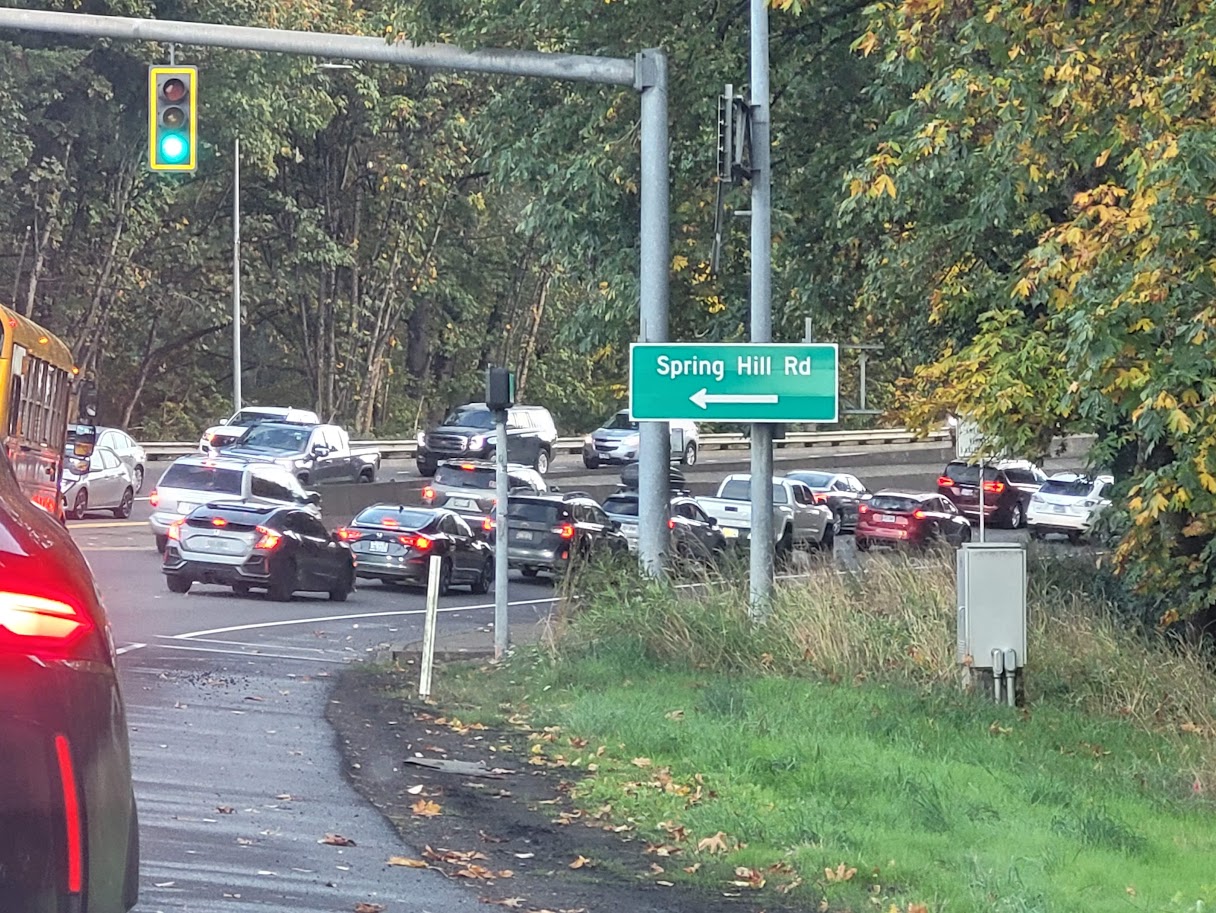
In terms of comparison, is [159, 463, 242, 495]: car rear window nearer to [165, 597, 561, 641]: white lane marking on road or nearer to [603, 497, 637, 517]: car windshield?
[165, 597, 561, 641]: white lane marking on road

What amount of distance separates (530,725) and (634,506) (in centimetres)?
2441

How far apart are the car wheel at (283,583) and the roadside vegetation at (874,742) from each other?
8898 mm

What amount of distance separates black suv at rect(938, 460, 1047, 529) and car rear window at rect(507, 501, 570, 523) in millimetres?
19058

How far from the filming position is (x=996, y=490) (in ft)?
168

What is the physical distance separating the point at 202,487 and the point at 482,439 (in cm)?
1758

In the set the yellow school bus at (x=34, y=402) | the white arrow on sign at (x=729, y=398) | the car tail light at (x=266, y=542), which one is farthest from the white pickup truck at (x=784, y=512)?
the white arrow on sign at (x=729, y=398)

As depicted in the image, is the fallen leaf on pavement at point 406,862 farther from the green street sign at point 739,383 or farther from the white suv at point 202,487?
the white suv at point 202,487

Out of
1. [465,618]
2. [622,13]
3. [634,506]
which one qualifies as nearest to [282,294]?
[634,506]

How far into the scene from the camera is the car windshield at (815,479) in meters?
50.4

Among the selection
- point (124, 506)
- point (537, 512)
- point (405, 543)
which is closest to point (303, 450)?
point (124, 506)

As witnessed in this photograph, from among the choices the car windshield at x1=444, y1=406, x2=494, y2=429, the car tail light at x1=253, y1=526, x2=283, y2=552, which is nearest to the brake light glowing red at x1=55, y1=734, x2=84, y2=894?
the car tail light at x1=253, y1=526, x2=283, y2=552

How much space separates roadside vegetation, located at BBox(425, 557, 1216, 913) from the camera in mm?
8758

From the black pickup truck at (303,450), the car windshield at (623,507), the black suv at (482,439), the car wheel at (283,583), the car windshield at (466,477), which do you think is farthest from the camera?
the black suv at (482,439)

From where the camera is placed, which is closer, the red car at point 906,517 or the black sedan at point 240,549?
the black sedan at point 240,549
